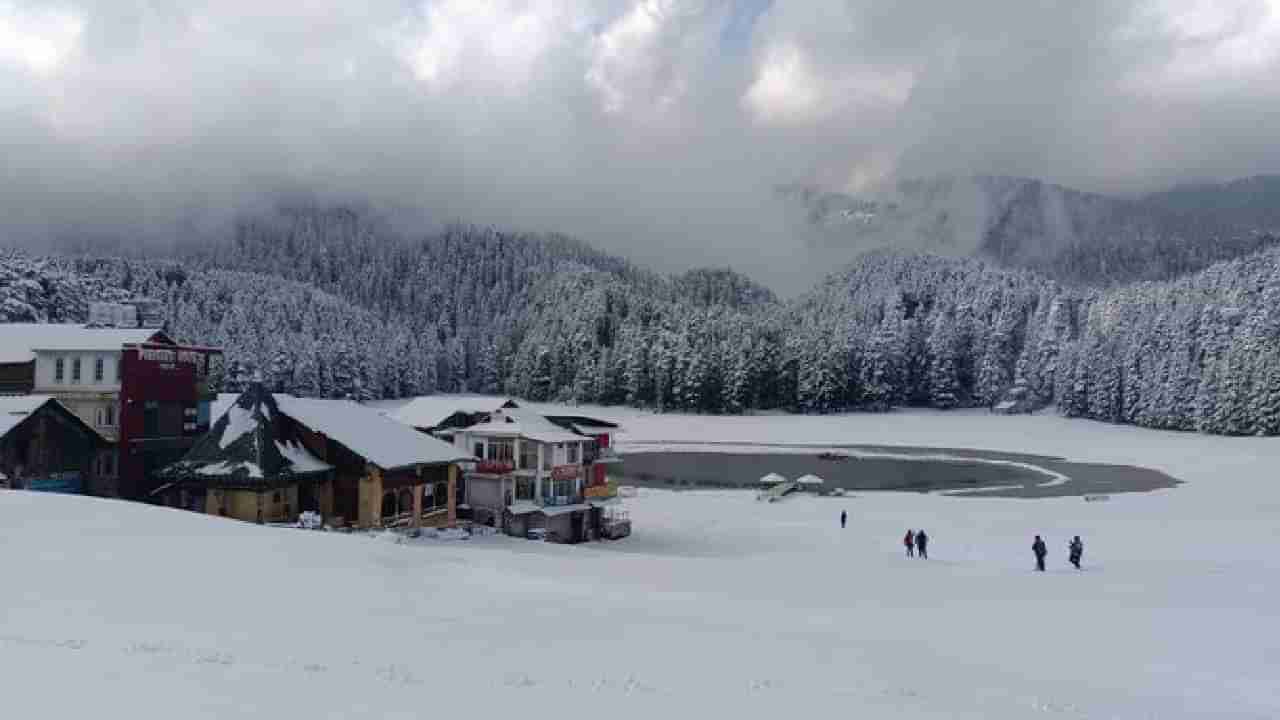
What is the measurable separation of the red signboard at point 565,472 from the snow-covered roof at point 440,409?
261 inches

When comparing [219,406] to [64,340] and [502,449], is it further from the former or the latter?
[502,449]

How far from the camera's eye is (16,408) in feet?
141

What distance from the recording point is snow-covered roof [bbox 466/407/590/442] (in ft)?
156

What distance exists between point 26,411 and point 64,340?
6.67 meters

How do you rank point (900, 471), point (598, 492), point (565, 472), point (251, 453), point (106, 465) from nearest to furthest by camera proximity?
1. point (251, 453)
2. point (106, 465)
3. point (565, 472)
4. point (598, 492)
5. point (900, 471)

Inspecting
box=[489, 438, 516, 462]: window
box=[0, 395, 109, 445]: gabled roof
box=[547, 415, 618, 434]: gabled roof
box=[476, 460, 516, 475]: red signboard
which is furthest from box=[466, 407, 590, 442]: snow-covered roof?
box=[0, 395, 109, 445]: gabled roof

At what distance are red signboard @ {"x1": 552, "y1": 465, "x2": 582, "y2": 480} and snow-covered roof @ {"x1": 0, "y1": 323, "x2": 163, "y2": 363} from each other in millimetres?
20484

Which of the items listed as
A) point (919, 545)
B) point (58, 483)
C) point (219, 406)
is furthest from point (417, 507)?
point (219, 406)

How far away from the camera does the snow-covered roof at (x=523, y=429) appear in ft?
156

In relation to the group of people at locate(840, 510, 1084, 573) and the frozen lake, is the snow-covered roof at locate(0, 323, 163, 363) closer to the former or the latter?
the group of people at locate(840, 510, 1084, 573)

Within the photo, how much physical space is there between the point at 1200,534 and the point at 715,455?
58.6 m

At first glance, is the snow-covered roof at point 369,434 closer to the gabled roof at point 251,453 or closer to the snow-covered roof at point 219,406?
the gabled roof at point 251,453

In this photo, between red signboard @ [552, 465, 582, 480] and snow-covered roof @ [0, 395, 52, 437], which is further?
red signboard @ [552, 465, 582, 480]

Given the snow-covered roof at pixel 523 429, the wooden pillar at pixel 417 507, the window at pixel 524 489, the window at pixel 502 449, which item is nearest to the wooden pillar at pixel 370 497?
the wooden pillar at pixel 417 507
